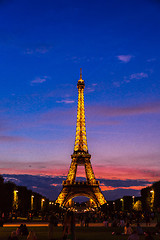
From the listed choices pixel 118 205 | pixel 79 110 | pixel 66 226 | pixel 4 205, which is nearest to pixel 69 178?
pixel 79 110

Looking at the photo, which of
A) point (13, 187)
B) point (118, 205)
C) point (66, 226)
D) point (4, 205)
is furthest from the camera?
point (118, 205)

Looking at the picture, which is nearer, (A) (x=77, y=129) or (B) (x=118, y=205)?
(A) (x=77, y=129)

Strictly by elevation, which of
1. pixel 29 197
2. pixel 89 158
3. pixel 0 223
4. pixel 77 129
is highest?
pixel 77 129

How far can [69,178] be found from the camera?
11231 centimetres

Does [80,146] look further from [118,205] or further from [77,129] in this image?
[118,205]

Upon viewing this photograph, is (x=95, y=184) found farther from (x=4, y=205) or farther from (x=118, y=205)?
(x=118, y=205)

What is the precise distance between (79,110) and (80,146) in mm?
12168

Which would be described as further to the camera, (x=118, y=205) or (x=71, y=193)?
(x=118, y=205)

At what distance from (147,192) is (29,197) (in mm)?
34885

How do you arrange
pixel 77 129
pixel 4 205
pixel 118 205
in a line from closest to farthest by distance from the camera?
pixel 4 205
pixel 77 129
pixel 118 205

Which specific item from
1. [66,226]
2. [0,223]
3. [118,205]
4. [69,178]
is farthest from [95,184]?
[66,226]

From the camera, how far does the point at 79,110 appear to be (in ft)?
396

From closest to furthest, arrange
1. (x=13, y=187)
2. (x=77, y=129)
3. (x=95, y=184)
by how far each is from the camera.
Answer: (x=13, y=187) < (x=95, y=184) < (x=77, y=129)

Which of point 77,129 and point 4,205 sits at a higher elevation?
point 77,129
